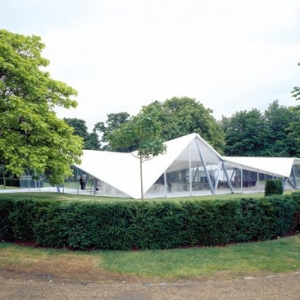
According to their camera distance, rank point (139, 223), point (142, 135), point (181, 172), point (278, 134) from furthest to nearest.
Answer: point (278, 134)
point (181, 172)
point (142, 135)
point (139, 223)

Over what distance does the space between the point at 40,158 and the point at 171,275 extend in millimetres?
5162

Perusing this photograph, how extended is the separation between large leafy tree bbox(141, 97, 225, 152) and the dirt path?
30608mm

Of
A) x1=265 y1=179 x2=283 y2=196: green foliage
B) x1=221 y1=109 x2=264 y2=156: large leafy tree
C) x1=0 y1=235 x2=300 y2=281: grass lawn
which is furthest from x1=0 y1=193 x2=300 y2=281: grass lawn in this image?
x1=221 y1=109 x2=264 y2=156: large leafy tree

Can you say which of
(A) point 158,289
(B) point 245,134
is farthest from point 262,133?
(A) point 158,289

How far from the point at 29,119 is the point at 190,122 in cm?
2841

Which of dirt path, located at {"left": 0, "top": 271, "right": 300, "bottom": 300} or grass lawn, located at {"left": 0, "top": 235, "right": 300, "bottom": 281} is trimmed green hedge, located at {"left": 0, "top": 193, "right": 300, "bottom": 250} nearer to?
grass lawn, located at {"left": 0, "top": 235, "right": 300, "bottom": 281}

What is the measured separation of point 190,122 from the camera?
35812mm

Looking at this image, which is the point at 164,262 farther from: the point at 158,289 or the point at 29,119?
the point at 29,119

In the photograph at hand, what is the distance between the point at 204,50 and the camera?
42.4ft

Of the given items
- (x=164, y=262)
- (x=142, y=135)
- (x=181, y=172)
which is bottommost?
(x=164, y=262)

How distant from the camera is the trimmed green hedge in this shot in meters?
6.57

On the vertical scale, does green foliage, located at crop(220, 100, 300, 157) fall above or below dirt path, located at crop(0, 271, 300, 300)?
above

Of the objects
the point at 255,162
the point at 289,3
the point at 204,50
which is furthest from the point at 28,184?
the point at 289,3

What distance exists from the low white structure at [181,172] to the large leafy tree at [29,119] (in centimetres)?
719
